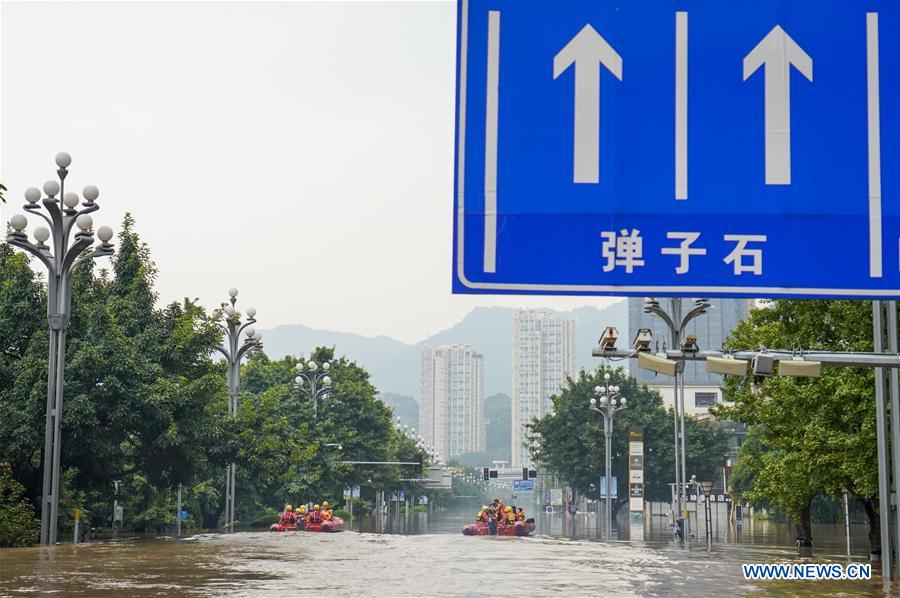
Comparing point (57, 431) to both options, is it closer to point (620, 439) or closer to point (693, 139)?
point (693, 139)

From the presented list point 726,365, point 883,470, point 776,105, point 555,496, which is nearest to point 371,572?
point 726,365

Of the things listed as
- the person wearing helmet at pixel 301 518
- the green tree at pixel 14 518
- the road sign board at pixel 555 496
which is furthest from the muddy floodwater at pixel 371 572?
the road sign board at pixel 555 496

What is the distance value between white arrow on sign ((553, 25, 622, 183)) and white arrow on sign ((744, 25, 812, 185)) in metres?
0.92

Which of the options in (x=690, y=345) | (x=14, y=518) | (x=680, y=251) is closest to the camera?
(x=680, y=251)

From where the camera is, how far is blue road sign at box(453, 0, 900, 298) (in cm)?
738

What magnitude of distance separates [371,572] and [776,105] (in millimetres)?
18766

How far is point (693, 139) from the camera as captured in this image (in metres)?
7.50

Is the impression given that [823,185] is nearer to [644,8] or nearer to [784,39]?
[784,39]

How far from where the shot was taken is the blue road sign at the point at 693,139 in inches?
291

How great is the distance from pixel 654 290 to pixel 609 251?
0.37 m

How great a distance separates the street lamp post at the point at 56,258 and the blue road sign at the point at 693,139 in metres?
22.6

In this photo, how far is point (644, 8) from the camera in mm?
7504

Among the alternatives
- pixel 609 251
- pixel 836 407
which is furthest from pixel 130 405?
pixel 609 251

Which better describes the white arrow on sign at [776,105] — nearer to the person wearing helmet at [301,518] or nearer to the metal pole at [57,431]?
the metal pole at [57,431]
